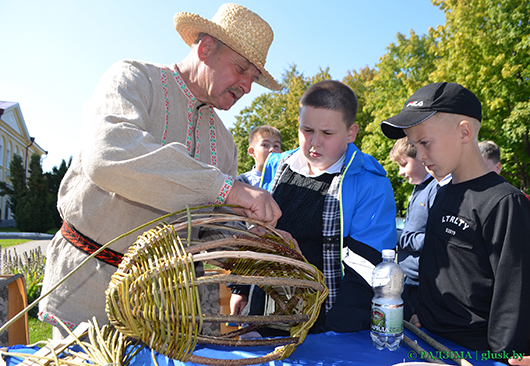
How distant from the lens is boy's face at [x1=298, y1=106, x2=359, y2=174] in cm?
214

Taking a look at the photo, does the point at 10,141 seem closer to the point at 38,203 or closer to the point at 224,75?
the point at 38,203

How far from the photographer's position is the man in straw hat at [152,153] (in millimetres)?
1220

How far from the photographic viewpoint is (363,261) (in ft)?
5.73

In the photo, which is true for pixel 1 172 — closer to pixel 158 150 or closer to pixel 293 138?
pixel 293 138

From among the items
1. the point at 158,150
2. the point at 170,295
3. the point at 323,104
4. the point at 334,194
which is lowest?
the point at 170,295

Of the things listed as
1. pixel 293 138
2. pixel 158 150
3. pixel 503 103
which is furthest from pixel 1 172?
pixel 158 150

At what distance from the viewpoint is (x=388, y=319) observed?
132 cm

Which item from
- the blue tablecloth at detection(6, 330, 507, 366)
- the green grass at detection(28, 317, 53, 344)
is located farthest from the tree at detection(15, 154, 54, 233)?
the blue tablecloth at detection(6, 330, 507, 366)

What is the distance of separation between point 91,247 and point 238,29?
1.17 metres

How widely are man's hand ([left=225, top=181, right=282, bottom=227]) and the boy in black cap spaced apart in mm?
788

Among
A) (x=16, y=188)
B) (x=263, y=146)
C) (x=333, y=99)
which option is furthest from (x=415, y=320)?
(x=16, y=188)

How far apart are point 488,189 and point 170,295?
4.28 ft

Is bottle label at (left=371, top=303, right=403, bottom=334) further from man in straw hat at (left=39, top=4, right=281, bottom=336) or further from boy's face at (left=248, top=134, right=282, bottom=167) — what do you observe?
boy's face at (left=248, top=134, right=282, bottom=167)

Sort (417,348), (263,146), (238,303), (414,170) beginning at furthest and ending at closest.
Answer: (263,146) → (414,170) → (238,303) → (417,348)
